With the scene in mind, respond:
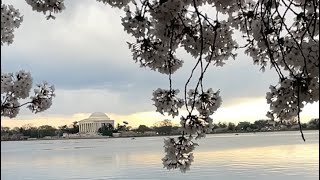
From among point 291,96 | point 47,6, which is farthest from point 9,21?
point 291,96

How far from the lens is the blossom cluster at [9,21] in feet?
8.20

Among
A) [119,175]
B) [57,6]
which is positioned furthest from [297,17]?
[119,175]

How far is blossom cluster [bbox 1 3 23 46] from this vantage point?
2498 millimetres

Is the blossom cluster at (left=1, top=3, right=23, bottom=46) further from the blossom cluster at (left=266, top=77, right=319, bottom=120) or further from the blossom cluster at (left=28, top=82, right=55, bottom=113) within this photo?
the blossom cluster at (left=266, top=77, right=319, bottom=120)

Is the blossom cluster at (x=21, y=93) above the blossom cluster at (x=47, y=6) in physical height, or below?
below

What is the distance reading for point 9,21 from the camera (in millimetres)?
2537

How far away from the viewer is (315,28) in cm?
182

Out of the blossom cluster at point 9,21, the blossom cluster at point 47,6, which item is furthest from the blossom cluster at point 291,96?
the blossom cluster at point 9,21

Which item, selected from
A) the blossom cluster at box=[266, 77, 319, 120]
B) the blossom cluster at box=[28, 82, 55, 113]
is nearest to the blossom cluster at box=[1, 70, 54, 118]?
the blossom cluster at box=[28, 82, 55, 113]

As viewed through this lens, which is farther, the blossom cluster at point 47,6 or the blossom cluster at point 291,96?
the blossom cluster at point 47,6

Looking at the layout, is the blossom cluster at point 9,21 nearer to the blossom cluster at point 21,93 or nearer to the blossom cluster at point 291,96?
the blossom cluster at point 21,93

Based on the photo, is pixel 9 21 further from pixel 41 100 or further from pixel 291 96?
pixel 291 96

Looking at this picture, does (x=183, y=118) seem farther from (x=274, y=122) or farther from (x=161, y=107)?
(x=274, y=122)

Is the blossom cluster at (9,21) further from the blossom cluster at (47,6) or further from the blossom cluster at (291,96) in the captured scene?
the blossom cluster at (291,96)
